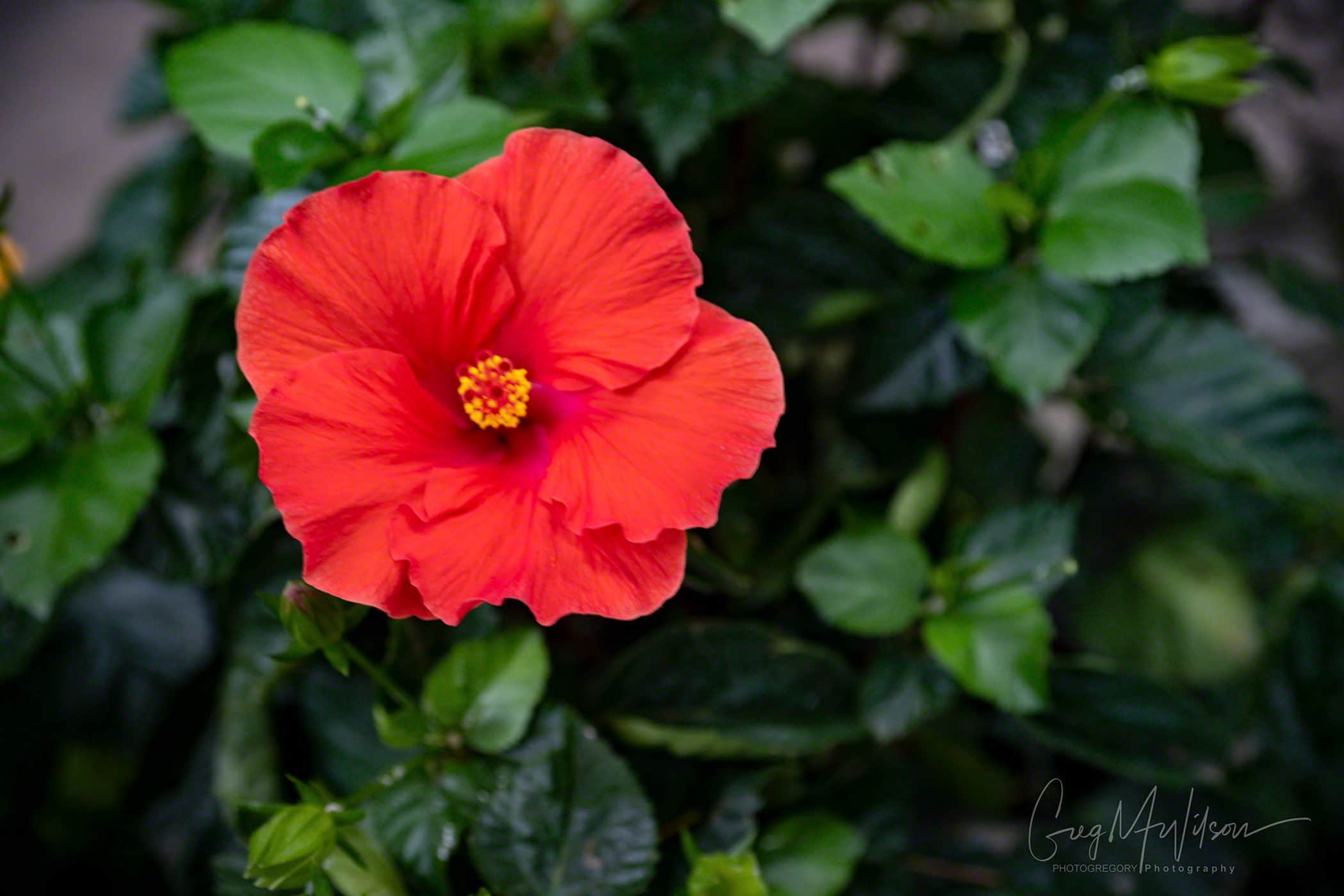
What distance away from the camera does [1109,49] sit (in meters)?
0.90

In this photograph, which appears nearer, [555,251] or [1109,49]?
[555,251]

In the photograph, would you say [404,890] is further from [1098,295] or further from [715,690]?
[1098,295]

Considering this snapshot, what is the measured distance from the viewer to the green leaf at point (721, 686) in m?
0.77

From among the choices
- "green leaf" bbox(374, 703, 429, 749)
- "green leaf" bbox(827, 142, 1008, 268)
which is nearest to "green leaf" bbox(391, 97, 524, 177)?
"green leaf" bbox(827, 142, 1008, 268)

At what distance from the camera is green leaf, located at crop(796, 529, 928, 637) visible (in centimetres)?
77

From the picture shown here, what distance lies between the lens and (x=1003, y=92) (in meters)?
0.83

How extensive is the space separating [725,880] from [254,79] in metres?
0.61

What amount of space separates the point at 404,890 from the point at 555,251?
40cm

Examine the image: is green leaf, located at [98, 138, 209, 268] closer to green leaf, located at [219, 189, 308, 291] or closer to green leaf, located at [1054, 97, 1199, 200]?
green leaf, located at [219, 189, 308, 291]

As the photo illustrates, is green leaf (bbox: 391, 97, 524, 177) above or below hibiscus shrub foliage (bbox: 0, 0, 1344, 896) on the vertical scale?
above

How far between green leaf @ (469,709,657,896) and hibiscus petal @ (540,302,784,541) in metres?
0.23

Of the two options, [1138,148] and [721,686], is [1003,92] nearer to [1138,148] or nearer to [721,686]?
[1138,148]

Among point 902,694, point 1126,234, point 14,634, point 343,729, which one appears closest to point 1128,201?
point 1126,234

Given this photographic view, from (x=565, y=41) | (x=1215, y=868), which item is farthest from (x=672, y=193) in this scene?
(x=1215, y=868)
